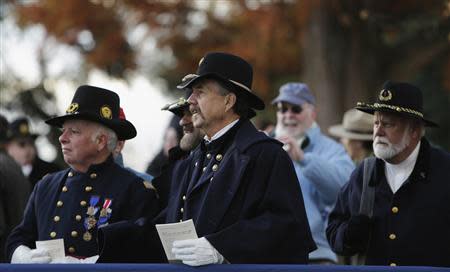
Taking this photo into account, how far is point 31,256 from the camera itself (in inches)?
273

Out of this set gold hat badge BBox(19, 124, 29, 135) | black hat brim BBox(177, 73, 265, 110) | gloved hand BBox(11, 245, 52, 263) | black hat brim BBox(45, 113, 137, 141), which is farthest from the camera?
gold hat badge BBox(19, 124, 29, 135)

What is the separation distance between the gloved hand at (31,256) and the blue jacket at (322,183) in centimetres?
272

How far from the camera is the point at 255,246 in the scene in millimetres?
6078

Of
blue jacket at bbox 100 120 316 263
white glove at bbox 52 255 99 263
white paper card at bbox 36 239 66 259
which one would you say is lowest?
white glove at bbox 52 255 99 263

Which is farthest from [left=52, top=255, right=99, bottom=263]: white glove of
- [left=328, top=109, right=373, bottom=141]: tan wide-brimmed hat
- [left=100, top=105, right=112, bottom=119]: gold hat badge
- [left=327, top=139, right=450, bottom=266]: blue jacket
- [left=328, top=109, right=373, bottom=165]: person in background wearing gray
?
[left=328, top=109, right=373, bottom=141]: tan wide-brimmed hat

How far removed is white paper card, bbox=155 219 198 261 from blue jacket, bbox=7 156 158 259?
39.5 inches

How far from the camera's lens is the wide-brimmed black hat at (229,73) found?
6516mm

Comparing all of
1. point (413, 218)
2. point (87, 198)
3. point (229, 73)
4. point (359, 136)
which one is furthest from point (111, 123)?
point (359, 136)

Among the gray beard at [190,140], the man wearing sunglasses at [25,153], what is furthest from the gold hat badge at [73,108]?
the man wearing sunglasses at [25,153]

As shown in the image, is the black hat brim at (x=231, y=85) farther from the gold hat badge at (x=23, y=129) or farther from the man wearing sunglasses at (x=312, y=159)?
the gold hat badge at (x=23, y=129)

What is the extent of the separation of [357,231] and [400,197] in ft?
1.23

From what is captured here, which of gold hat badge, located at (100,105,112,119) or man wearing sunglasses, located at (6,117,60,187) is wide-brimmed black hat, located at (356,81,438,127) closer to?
gold hat badge, located at (100,105,112,119)

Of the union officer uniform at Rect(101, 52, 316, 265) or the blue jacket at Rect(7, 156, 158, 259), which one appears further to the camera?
the blue jacket at Rect(7, 156, 158, 259)

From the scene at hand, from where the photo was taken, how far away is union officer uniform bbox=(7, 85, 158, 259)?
23.6 ft
